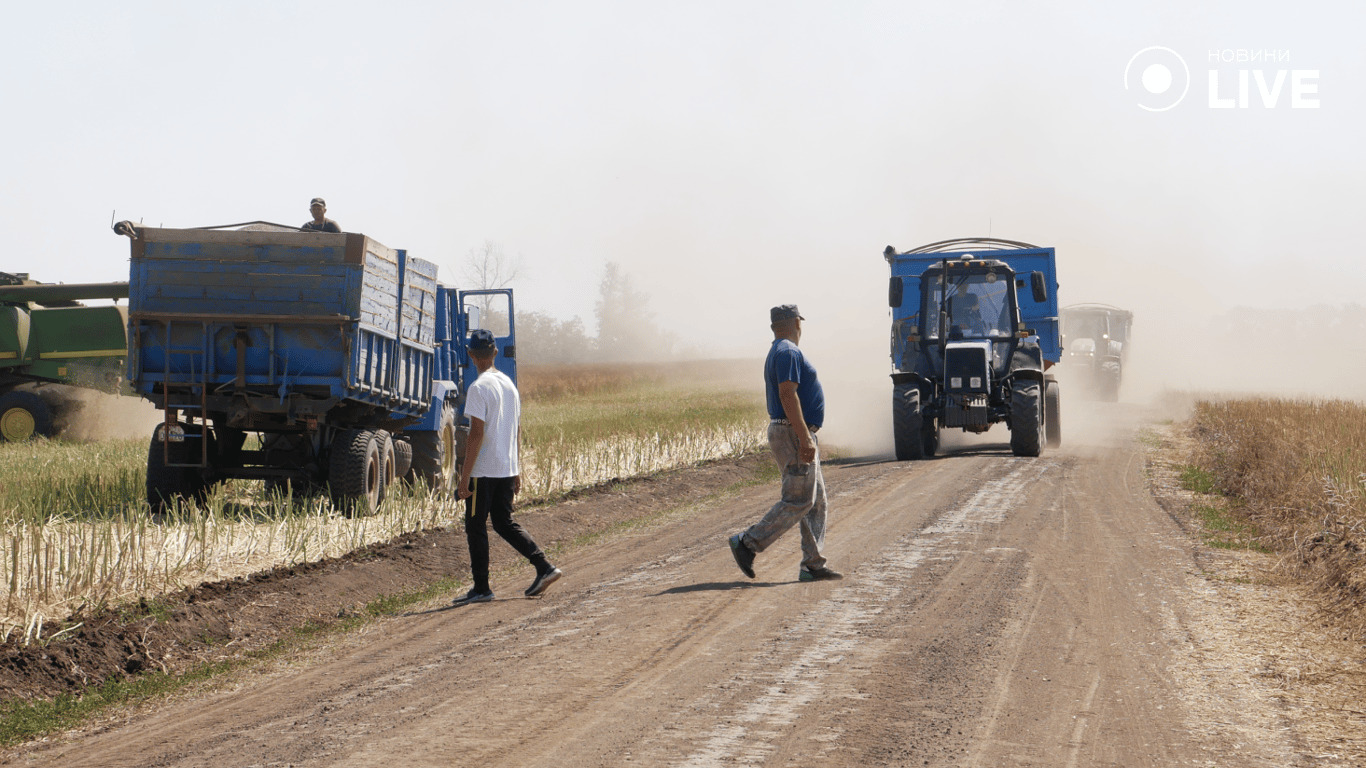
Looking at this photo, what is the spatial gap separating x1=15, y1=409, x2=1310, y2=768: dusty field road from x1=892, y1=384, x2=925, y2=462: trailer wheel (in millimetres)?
7535

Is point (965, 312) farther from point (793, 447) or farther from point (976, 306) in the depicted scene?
point (793, 447)

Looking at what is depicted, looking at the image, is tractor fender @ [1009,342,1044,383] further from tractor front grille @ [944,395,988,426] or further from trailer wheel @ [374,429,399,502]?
trailer wheel @ [374,429,399,502]

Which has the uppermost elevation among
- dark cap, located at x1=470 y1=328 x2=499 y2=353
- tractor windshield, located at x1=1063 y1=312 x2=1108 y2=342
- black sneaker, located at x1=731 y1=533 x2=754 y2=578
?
tractor windshield, located at x1=1063 y1=312 x2=1108 y2=342

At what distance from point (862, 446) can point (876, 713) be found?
16842 mm

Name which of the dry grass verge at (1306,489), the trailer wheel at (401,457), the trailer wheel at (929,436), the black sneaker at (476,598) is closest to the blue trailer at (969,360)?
the trailer wheel at (929,436)

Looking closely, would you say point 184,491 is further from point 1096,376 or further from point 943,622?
point 1096,376

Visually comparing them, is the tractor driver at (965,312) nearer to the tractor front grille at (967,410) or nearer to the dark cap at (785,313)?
the tractor front grille at (967,410)

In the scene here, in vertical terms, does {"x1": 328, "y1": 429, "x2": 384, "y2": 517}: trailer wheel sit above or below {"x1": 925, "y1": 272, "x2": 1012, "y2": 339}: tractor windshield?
below

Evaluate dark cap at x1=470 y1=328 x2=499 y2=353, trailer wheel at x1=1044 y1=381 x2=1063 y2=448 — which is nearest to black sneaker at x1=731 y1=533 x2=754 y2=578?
dark cap at x1=470 y1=328 x2=499 y2=353

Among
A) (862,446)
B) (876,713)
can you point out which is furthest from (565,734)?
(862,446)

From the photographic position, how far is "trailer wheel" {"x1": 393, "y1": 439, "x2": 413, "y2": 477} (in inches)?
519

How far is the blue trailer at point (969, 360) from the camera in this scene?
56.9 feet

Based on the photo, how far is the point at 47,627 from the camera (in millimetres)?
6707

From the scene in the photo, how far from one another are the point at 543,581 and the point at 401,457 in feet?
17.1
